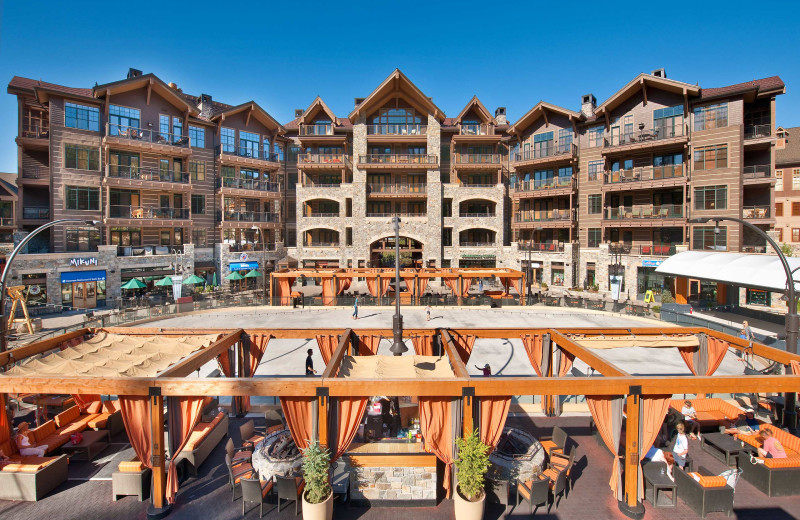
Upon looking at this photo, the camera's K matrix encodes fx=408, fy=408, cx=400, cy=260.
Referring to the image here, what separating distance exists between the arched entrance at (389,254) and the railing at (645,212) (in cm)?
1893

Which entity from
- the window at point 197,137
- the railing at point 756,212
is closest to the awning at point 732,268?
the railing at point 756,212

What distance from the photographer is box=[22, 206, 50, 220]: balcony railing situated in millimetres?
31469

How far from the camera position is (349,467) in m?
8.61

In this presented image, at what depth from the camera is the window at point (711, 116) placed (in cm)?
3153

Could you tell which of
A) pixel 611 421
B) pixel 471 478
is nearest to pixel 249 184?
pixel 471 478

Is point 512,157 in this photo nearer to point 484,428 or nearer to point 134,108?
point 134,108

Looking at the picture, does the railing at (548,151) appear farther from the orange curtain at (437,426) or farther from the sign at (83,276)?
the sign at (83,276)

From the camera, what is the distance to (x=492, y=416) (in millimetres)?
8156

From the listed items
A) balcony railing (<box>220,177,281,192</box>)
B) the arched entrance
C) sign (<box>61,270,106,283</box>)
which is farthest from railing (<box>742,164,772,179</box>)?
sign (<box>61,270,106,283</box>)

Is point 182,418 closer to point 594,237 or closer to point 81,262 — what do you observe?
point 81,262

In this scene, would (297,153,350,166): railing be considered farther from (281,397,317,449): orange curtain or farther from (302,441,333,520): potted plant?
(302,441,333,520): potted plant

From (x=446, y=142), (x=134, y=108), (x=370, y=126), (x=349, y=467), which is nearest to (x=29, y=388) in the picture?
(x=349, y=467)

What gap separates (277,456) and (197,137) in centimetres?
3740

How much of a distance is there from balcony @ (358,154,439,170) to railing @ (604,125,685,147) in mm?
16591
